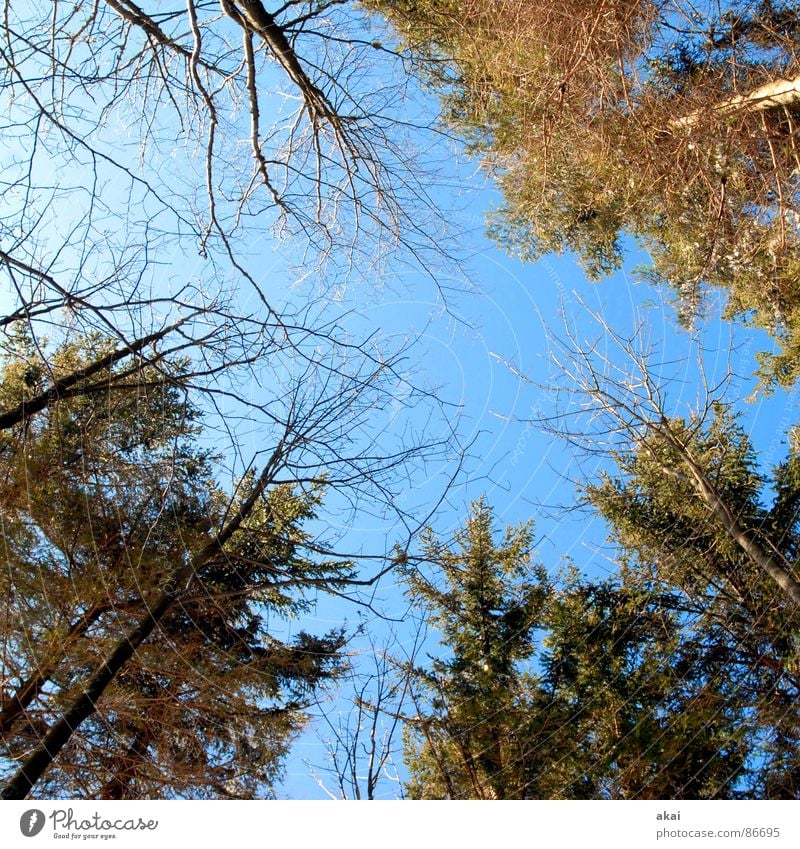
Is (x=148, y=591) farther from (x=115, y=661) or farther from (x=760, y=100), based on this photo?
(x=760, y=100)

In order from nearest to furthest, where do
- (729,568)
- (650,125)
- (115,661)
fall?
(115,661), (729,568), (650,125)

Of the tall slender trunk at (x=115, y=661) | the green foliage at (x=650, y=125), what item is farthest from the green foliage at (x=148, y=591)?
the green foliage at (x=650, y=125)

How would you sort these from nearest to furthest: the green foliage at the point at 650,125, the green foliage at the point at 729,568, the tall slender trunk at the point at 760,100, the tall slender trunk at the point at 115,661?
the tall slender trunk at the point at 115,661, the green foliage at the point at 729,568, the tall slender trunk at the point at 760,100, the green foliage at the point at 650,125

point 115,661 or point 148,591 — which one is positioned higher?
point 148,591

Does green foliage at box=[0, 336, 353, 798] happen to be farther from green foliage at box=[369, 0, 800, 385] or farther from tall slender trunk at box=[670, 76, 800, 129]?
tall slender trunk at box=[670, 76, 800, 129]

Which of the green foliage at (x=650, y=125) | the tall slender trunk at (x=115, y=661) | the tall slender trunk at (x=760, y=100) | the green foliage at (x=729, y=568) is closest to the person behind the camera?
the tall slender trunk at (x=115, y=661)

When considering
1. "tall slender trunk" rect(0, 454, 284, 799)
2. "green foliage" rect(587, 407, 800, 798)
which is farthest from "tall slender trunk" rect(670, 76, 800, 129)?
"tall slender trunk" rect(0, 454, 284, 799)

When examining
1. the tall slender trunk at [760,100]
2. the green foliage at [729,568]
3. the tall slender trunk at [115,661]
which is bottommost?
the tall slender trunk at [115,661]

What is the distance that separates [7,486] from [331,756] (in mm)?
2322

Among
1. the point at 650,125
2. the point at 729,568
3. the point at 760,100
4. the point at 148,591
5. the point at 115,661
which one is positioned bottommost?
the point at 115,661

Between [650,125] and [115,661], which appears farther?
[650,125]

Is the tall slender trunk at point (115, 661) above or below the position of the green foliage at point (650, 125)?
below

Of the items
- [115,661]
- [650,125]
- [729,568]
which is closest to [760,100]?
[650,125]

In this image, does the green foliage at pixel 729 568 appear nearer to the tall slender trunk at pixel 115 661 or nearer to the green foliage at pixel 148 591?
the green foliage at pixel 148 591
